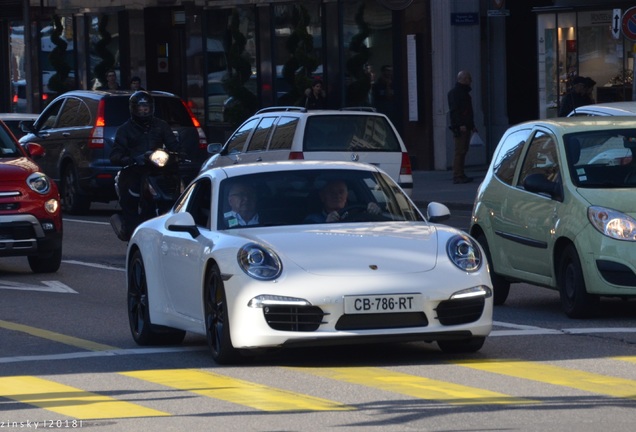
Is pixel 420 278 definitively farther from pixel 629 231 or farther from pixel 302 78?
pixel 302 78

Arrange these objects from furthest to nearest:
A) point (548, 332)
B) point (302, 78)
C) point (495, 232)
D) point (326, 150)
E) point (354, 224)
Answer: point (302, 78), point (326, 150), point (495, 232), point (548, 332), point (354, 224)

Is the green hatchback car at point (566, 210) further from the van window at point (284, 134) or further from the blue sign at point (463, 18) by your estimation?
the blue sign at point (463, 18)

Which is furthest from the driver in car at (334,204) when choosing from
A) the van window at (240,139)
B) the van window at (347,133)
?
the van window at (240,139)

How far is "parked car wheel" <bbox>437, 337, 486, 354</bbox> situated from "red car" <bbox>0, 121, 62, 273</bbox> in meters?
7.52

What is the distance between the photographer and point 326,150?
21.0 meters

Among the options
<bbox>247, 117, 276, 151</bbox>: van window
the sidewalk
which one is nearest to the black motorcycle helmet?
<bbox>247, 117, 276, 151</bbox>: van window

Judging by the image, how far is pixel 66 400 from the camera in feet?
29.6

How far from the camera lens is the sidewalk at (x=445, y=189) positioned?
85.0 ft

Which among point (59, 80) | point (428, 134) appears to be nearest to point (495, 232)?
point (428, 134)

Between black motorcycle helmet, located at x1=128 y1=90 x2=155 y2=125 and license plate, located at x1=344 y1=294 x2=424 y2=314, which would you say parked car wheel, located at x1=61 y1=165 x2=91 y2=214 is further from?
license plate, located at x1=344 y1=294 x2=424 y2=314

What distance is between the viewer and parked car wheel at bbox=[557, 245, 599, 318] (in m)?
12.4

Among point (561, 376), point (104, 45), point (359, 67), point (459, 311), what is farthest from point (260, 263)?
point (104, 45)

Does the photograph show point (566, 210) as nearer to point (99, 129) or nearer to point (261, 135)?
point (261, 135)

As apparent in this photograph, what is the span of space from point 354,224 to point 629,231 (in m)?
2.60
